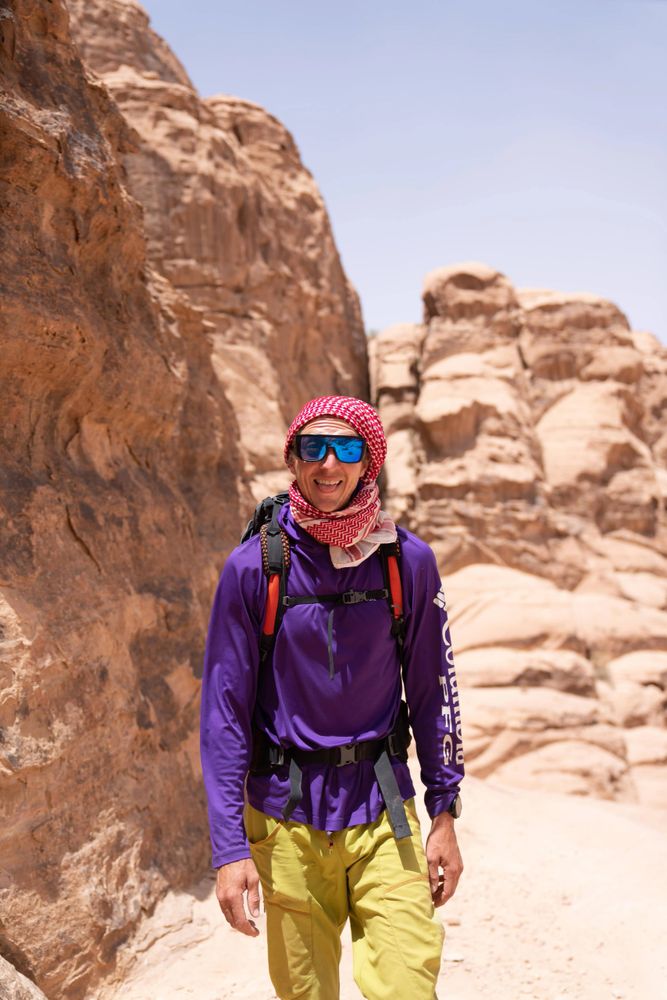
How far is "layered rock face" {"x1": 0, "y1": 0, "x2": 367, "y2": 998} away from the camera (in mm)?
3584

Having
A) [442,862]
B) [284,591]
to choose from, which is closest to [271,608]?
[284,591]

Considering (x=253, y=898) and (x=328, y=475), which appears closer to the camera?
(x=253, y=898)

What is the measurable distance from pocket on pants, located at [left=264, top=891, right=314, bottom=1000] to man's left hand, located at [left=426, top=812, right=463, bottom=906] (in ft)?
1.22

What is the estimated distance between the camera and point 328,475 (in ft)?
7.72

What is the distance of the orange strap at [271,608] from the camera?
92.0 inches

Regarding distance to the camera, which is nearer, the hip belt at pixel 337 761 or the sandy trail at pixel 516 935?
the hip belt at pixel 337 761

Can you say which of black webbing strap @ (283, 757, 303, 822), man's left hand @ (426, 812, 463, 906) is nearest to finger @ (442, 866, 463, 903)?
man's left hand @ (426, 812, 463, 906)

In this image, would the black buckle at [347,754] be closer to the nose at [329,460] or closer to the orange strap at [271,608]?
the orange strap at [271,608]

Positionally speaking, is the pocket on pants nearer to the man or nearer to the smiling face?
the man

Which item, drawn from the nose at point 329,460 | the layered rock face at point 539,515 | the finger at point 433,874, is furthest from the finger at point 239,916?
the layered rock face at point 539,515

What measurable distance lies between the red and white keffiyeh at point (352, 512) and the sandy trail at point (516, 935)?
234 cm

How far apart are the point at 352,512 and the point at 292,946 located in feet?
3.96

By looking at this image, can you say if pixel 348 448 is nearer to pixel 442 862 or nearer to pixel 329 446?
pixel 329 446

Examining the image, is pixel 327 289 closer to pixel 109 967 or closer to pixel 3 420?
pixel 3 420
